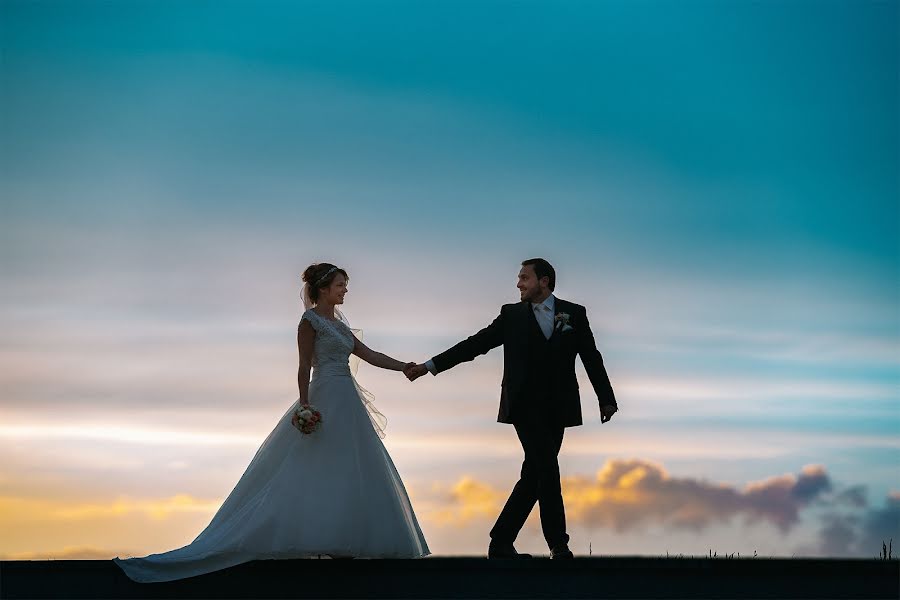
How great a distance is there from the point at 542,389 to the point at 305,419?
6.89ft

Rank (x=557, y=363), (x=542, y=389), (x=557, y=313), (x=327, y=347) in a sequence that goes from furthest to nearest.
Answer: (x=557, y=313)
(x=557, y=363)
(x=542, y=389)
(x=327, y=347)

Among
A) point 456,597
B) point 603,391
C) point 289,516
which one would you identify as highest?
point 603,391

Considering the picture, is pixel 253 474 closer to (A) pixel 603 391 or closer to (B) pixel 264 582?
(B) pixel 264 582

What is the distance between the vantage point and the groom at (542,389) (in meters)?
10.5

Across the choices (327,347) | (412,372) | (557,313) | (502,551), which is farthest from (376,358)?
(502,551)

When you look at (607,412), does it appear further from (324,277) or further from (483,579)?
(324,277)

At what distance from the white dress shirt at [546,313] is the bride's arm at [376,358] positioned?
142 cm

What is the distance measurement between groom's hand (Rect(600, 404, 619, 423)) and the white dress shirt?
2.65ft

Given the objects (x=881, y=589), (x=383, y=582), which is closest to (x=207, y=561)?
(x=383, y=582)

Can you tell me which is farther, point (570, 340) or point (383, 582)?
point (570, 340)

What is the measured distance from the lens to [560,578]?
969 centimetres

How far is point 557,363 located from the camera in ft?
35.2

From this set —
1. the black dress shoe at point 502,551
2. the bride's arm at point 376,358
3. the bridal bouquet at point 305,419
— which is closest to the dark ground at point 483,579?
the black dress shoe at point 502,551

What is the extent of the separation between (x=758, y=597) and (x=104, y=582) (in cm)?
531
